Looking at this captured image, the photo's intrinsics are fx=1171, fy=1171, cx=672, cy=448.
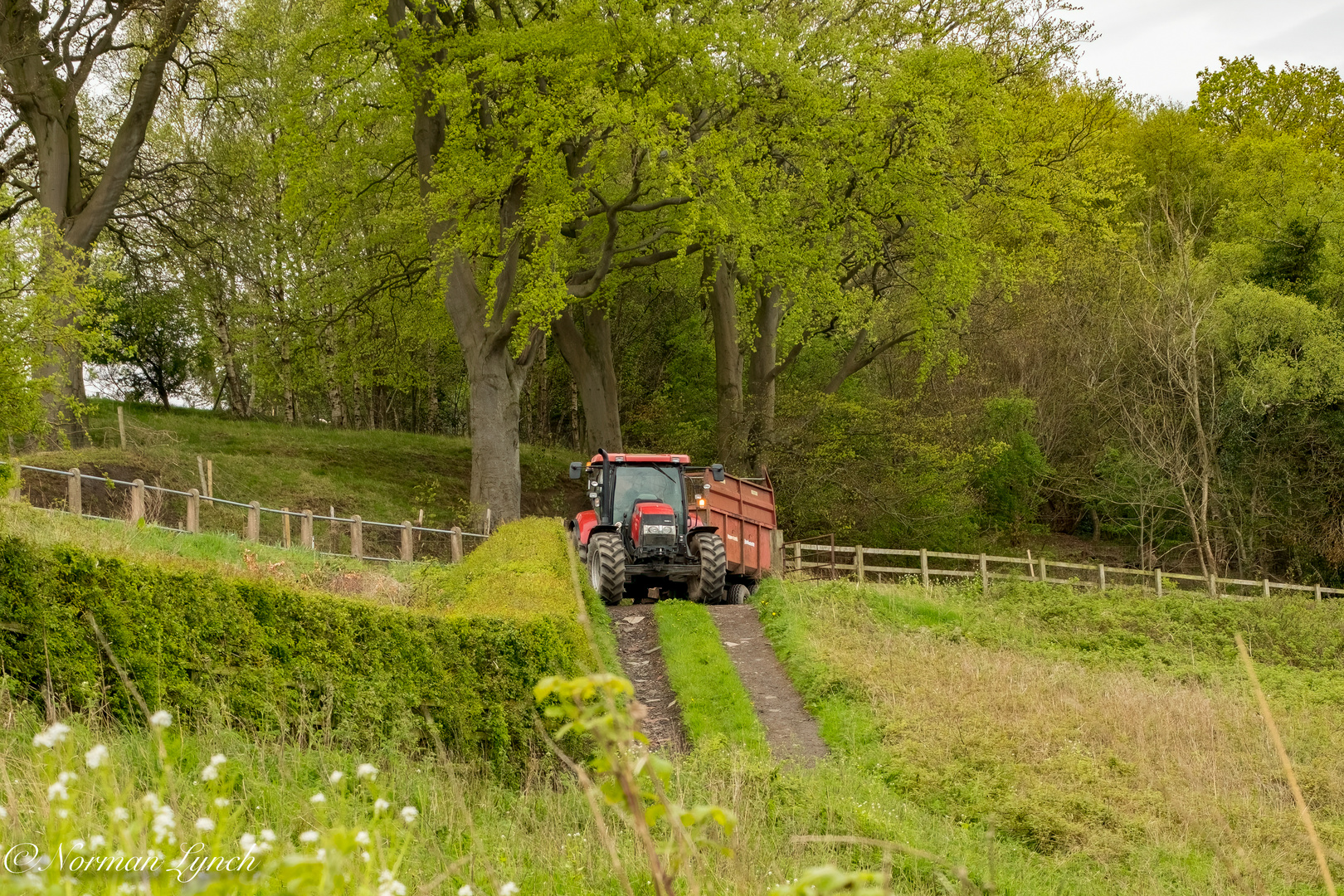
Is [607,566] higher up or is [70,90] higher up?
[70,90]

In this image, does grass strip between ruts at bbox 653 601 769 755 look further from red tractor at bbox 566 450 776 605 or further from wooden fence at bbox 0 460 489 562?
wooden fence at bbox 0 460 489 562

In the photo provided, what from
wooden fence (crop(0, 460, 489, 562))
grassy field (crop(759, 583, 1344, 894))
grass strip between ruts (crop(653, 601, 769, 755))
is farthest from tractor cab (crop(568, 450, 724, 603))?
wooden fence (crop(0, 460, 489, 562))

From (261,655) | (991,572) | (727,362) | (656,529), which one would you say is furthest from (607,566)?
(727,362)

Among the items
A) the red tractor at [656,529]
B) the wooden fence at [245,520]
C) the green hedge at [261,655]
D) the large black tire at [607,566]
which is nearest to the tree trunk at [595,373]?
the wooden fence at [245,520]

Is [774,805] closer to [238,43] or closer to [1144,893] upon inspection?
[1144,893]

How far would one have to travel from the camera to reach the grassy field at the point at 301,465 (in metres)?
26.8

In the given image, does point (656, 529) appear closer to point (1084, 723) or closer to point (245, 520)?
point (1084, 723)

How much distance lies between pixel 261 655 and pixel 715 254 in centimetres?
2134

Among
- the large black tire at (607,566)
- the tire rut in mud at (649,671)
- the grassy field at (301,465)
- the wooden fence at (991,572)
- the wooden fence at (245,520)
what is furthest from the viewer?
the wooden fence at (991,572)

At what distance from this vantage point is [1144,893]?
8922 mm

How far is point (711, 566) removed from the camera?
19.0 metres

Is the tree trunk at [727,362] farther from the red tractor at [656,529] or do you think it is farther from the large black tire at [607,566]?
the large black tire at [607,566]

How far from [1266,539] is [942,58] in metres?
18.4

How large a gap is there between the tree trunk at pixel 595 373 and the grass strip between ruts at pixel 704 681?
41.4 ft
